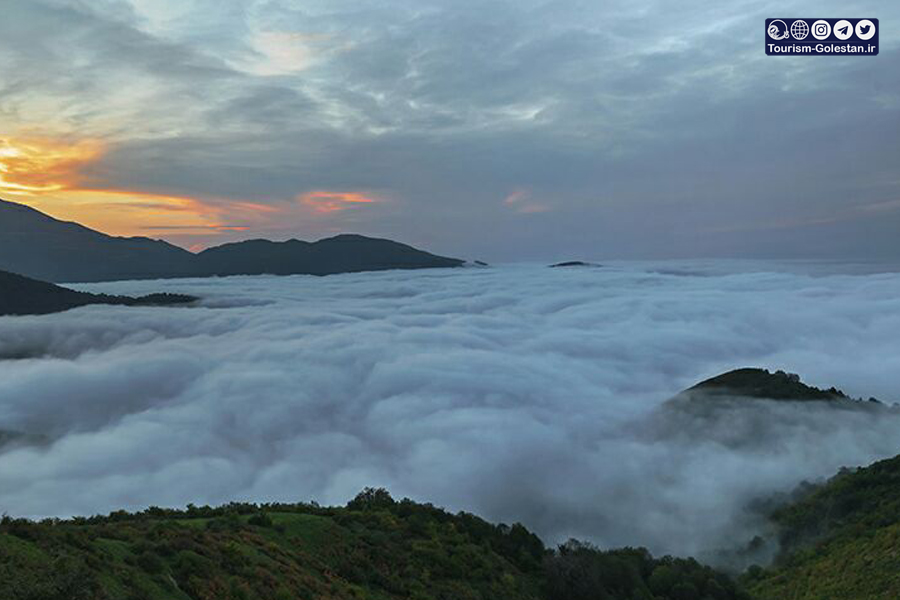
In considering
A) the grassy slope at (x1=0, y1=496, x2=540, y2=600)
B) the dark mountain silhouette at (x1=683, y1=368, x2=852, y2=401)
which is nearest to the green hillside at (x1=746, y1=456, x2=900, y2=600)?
the grassy slope at (x1=0, y1=496, x2=540, y2=600)

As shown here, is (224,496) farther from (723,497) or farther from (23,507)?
(723,497)

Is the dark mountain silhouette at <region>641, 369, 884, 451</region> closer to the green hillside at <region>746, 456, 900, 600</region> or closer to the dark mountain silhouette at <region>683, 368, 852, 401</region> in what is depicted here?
the dark mountain silhouette at <region>683, 368, 852, 401</region>

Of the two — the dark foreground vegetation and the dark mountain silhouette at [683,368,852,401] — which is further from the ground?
the dark foreground vegetation

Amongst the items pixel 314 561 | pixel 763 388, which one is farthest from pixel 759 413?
pixel 314 561

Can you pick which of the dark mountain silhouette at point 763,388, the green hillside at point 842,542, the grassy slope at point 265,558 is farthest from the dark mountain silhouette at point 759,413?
the grassy slope at point 265,558

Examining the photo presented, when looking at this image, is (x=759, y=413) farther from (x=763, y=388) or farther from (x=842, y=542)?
(x=842, y=542)

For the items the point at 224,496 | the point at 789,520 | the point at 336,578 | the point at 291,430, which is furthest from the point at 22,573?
the point at 291,430
